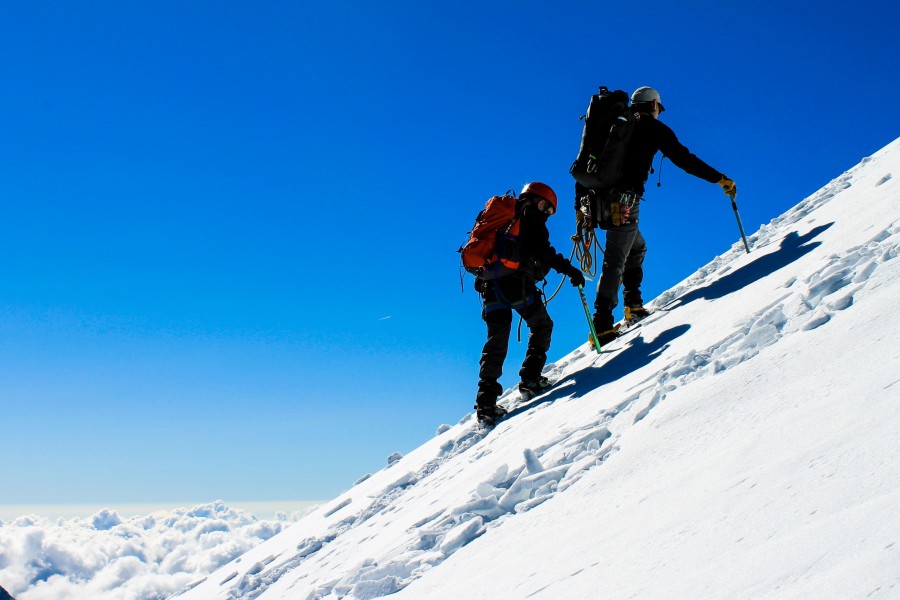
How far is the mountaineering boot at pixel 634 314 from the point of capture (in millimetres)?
9250

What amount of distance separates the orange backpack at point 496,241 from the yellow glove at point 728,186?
2729 millimetres

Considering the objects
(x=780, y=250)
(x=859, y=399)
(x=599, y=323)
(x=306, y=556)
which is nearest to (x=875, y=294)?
(x=859, y=399)

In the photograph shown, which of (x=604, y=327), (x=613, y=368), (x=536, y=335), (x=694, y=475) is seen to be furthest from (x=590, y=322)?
(x=694, y=475)

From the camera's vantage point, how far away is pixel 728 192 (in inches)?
337

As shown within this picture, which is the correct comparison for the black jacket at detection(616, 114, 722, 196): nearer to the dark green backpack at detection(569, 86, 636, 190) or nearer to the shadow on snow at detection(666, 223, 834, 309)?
the dark green backpack at detection(569, 86, 636, 190)

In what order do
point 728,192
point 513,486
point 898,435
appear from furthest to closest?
1. point 728,192
2. point 513,486
3. point 898,435

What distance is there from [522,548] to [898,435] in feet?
5.96

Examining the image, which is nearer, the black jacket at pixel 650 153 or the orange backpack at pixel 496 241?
the orange backpack at pixel 496 241

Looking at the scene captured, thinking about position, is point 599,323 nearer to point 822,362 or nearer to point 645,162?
point 645,162

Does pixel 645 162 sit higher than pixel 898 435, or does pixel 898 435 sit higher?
pixel 645 162

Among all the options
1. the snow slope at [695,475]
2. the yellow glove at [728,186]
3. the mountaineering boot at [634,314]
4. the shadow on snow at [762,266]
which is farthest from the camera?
the mountaineering boot at [634,314]

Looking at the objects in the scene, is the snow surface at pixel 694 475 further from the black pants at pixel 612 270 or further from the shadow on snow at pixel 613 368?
the black pants at pixel 612 270

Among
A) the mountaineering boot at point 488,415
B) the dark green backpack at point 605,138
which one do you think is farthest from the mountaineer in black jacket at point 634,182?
the mountaineering boot at point 488,415

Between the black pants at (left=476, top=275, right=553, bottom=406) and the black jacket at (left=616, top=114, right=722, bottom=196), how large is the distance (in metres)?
1.81
